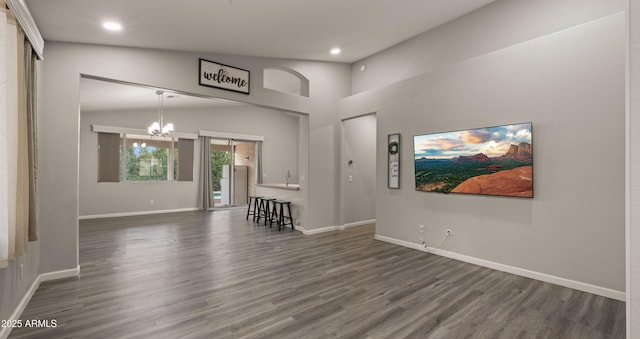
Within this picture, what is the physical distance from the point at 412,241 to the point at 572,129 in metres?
2.51

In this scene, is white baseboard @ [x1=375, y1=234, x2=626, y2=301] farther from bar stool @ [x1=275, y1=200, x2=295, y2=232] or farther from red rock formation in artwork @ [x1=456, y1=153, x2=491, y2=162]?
bar stool @ [x1=275, y1=200, x2=295, y2=232]

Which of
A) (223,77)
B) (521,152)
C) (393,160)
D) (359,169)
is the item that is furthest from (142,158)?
(521,152)

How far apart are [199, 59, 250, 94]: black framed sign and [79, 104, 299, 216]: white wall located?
9.73ft

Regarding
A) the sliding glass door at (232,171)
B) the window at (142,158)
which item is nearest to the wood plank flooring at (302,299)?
the window at (142,158)

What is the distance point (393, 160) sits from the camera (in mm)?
4871

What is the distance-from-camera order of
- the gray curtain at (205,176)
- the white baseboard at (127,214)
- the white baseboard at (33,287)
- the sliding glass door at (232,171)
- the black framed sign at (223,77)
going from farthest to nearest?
the sliding glass door at (232,171) < the gray curtain at (205,176) < the white baseboard at (127,214) < the black framed sign at (223,77) < the white baseboard at (33,287)

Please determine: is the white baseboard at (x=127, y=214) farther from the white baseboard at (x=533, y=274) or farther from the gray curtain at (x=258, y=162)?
the white baseboard at (x=533, y=274)

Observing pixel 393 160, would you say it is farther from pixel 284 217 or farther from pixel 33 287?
pixel 33 287

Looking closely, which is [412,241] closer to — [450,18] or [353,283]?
[353,283]

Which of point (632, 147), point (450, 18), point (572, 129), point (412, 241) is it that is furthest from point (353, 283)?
point (450, 18)

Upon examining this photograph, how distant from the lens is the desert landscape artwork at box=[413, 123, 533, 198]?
337 cm

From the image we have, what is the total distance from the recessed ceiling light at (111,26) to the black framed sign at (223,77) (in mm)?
1163

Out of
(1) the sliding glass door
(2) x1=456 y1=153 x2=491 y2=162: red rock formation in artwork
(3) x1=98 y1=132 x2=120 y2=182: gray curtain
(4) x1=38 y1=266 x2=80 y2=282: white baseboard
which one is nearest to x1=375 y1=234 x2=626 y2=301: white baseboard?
(2) x1=456 y1=153 x2=491 y2=162: red rock formation in artwork

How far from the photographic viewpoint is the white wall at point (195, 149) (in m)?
7.23
